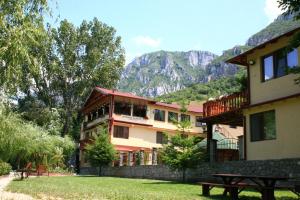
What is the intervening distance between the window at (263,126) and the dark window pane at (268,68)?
1.79 m

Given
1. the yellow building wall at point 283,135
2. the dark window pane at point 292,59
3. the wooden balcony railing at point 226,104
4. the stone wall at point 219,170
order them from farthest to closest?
the wooden balcony railing at point 226,104 → the dark window pane at point 292,59 → the yellow building wall at point 283,135 → the stone wall at point 219,170

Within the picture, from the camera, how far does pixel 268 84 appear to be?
19781 millimetres

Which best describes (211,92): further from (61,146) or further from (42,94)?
(61,146)

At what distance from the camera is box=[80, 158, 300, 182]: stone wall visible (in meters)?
16.4

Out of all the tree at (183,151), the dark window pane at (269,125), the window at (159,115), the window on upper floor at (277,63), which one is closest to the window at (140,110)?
the window at (159,115)

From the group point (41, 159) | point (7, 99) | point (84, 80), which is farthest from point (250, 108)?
point (84, 80)

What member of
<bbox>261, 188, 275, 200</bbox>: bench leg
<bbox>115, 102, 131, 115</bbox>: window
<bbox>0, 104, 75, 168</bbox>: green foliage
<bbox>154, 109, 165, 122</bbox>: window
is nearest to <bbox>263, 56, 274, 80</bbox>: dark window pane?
<bbox>261, 188, 275, 200</bbox>: bench leg

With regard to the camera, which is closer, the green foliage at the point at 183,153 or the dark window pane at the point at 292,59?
the dark window pane at the point at 292,59

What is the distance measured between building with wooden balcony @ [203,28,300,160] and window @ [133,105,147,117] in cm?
2325

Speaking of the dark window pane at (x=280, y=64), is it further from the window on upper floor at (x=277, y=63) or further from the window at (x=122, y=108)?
the window at (x=122, y=108)

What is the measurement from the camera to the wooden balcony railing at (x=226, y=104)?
22.0m

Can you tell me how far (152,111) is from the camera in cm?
4669

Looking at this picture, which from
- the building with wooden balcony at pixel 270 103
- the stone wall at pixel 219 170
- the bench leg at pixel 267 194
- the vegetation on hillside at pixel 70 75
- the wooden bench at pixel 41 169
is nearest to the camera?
the bench leg at pixel 267 194

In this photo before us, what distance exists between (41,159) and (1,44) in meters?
28.5
